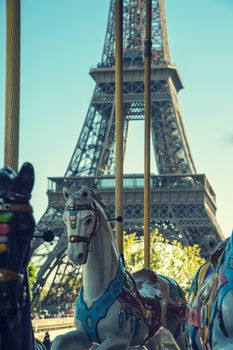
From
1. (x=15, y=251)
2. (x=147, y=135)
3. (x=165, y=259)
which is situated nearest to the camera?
(x=15, y=251)

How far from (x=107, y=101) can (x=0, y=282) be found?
190 ft

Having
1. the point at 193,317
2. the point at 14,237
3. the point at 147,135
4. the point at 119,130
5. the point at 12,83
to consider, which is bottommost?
the point at 193,317

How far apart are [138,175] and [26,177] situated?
57.4m

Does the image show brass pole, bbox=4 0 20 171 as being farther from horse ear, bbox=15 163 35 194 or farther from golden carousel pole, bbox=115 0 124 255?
golden carousel pole, bbox=115 0 124 255

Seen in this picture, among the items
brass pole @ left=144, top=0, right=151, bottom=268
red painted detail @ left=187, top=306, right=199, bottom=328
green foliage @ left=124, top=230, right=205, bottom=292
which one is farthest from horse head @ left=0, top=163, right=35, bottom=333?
green foliage @ left=124, top=230, right=205, bottom=292

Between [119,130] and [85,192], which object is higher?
[119,130]

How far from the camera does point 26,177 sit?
143 inches

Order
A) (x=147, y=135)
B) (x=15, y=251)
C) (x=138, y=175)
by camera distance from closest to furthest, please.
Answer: (x=15, y=251) < (x=147, y=135) < (x=138, y=175)

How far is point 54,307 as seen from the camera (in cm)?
6338

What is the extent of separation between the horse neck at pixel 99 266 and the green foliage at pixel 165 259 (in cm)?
3662

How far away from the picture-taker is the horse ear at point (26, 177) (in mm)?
3600

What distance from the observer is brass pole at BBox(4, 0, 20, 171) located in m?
5.82

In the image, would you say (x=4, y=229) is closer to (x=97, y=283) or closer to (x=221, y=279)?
(x=221, y=279)

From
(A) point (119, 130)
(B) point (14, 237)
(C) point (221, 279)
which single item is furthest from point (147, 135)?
(B) point (14, 237)
